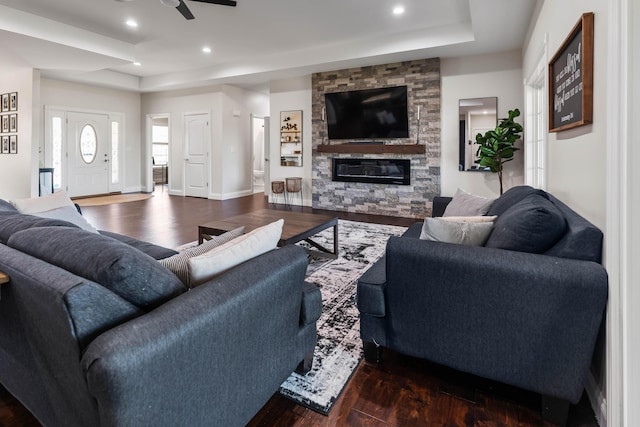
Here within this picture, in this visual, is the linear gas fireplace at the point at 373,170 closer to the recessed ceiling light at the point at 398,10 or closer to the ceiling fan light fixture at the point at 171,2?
the recessed ceiling light at the point at 398,10

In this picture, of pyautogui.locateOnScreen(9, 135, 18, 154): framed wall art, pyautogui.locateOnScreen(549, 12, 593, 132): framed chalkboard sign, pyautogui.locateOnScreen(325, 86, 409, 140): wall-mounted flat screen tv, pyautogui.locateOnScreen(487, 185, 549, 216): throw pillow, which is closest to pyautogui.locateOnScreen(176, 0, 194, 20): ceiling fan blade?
pyautogui.locateOnScreen(325, 86, 409, 140): wall-mounted flat screen tv

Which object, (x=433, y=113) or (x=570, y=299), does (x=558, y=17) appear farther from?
(x=433, y=113)

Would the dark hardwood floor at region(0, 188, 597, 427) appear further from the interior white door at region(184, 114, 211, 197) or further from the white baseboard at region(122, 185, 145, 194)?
the white baseboard at region(122, 185, 145, 194)

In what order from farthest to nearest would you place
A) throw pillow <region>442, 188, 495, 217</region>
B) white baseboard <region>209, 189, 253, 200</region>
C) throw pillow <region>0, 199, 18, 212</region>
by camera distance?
white baseboard <region>209, 189, 253, 200</region> → throw pillow <region>442, 188, 495, 217</region> → throw pillow <region>0, 199, 18, 212</region>

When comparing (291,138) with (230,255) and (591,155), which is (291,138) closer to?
(591,155)

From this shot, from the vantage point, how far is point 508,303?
1.49 meters

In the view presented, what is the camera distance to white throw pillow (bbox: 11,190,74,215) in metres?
2.52

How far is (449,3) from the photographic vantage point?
14.7 ft

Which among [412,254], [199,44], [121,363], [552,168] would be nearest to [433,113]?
[552,168]

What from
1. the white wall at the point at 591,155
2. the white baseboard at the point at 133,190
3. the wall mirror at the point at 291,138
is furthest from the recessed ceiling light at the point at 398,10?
the white baseboard at the point at 133,190

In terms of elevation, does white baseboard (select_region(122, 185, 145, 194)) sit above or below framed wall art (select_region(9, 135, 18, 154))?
below

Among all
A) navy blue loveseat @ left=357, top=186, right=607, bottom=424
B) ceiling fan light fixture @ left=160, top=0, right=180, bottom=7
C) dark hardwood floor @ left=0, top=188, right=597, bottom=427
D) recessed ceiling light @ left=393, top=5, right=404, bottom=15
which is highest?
recessed ceiling light @ left=393, top=5, right=404, bottom=15

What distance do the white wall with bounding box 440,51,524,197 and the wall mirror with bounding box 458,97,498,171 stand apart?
8 cm

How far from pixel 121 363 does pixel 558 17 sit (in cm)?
334
